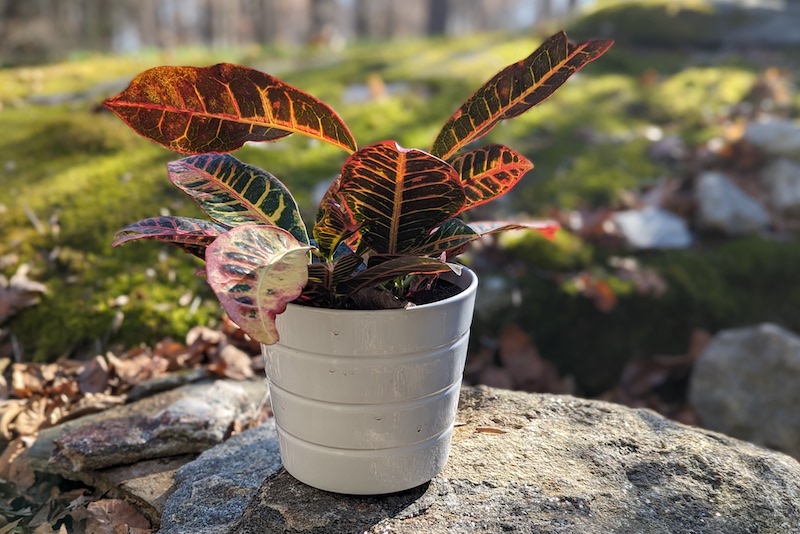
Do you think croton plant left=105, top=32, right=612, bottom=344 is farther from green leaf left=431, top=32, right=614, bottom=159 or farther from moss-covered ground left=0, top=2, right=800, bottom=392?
moss-covered ground left=0, top=2, right=800, bottom=392

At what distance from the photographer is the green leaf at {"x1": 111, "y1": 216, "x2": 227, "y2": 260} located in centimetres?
129

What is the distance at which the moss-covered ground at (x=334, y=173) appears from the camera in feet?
8.92

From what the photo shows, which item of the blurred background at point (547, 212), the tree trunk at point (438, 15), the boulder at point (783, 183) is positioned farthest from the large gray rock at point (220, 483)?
the tree trunk at point (438, 15)

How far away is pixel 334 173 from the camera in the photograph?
3.65m

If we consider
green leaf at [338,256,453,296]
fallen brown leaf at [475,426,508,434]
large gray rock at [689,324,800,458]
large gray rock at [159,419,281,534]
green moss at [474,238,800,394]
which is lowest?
large gray rock at [689,324,800,458]

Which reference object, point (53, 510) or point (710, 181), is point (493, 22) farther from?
point (53, 510)

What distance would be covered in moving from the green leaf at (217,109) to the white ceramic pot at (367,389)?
349mm

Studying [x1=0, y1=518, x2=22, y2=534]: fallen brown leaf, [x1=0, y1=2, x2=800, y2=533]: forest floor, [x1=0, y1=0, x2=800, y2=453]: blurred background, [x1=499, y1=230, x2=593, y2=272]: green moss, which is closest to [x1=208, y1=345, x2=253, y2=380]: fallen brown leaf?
[x1=0, y1=2, x2=800, y2=533]: forest floor

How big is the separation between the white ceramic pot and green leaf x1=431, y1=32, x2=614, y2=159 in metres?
0.34

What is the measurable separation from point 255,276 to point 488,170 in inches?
23.3

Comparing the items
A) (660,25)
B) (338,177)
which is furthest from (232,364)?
(660,25)

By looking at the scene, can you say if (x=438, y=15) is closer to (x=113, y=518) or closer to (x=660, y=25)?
(x=660, y=25)

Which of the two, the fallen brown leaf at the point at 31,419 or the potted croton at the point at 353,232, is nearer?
the potted croton at the point at 353,232

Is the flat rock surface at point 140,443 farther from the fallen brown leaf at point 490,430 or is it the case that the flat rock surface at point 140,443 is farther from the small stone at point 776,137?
the small stone at point 776,137
